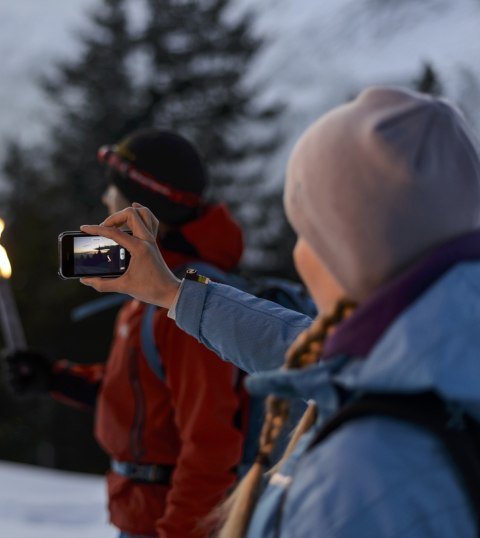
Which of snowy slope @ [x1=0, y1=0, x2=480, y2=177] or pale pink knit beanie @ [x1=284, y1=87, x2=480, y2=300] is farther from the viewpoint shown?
snowy slope @ [x1=0, y1=0, x2=480, y2=177]

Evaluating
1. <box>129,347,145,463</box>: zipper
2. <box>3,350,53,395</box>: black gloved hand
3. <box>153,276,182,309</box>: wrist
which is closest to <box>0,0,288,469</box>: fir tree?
<box>3,350,53,395</box>: black gloved hand

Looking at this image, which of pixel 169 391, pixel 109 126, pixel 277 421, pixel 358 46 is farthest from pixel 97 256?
pixel 358 46

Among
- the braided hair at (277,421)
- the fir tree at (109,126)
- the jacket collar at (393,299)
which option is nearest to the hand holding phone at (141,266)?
the braided hair at (277,421)

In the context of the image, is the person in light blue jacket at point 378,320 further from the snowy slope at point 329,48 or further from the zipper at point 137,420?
the snowy slope at point 329,48

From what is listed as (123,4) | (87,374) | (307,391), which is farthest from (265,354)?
(123,4)

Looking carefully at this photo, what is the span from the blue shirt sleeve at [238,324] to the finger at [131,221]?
141mm

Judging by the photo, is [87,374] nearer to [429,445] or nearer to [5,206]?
[429,445]

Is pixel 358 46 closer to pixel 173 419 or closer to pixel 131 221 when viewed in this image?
pixel 173 419

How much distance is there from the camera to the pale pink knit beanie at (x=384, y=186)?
1123mm

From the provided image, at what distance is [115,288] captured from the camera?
1849mm

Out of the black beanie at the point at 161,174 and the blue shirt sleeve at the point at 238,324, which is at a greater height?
the blue shirt sleeve at the point at 238,324

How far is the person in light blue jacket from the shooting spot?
40.9 inches

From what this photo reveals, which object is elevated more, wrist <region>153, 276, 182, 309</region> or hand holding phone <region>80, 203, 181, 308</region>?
hand holding phone <region>80, 203, 181, 308</region>

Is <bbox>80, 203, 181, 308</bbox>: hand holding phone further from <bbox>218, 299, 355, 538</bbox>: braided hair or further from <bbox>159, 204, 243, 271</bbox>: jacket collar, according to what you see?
<bbox>159, 204, 243, 271</bbox>: jacket collar
